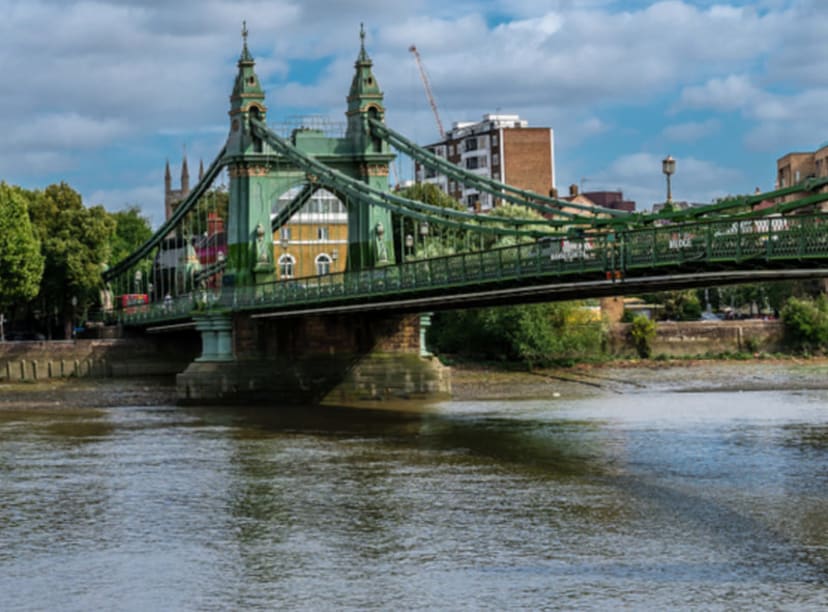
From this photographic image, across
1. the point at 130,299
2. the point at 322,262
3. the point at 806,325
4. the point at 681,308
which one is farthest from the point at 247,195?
the point at 681,308

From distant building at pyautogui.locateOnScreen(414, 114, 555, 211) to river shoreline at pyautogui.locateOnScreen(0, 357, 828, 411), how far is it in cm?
4599

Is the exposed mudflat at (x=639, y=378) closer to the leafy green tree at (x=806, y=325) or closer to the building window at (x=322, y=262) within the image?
the leafy green tree at (x=806, y=325)

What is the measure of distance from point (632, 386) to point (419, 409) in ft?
55.5

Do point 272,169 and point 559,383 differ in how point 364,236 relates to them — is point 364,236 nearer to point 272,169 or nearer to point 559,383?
point 272,169

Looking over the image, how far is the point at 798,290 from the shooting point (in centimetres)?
10312

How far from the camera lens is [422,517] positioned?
28562 millimetres

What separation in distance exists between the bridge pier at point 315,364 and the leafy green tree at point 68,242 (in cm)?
2539

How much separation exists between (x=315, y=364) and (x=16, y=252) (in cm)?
2341

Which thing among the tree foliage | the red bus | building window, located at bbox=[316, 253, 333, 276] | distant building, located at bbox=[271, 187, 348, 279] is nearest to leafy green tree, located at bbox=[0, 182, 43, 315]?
the red bus

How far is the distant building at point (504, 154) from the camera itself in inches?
5241

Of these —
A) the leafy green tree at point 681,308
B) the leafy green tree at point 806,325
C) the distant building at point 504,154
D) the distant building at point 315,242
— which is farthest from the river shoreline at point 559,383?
the distant building at point 504,154

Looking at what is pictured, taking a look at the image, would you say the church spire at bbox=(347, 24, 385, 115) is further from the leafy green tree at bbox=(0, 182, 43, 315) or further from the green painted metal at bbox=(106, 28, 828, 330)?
the leafy green tree at bbox=(0, 182, 43, 315)

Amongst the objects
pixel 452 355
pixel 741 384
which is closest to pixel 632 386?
pixel 741 384

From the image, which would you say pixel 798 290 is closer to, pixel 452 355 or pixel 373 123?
pixel 452 355
